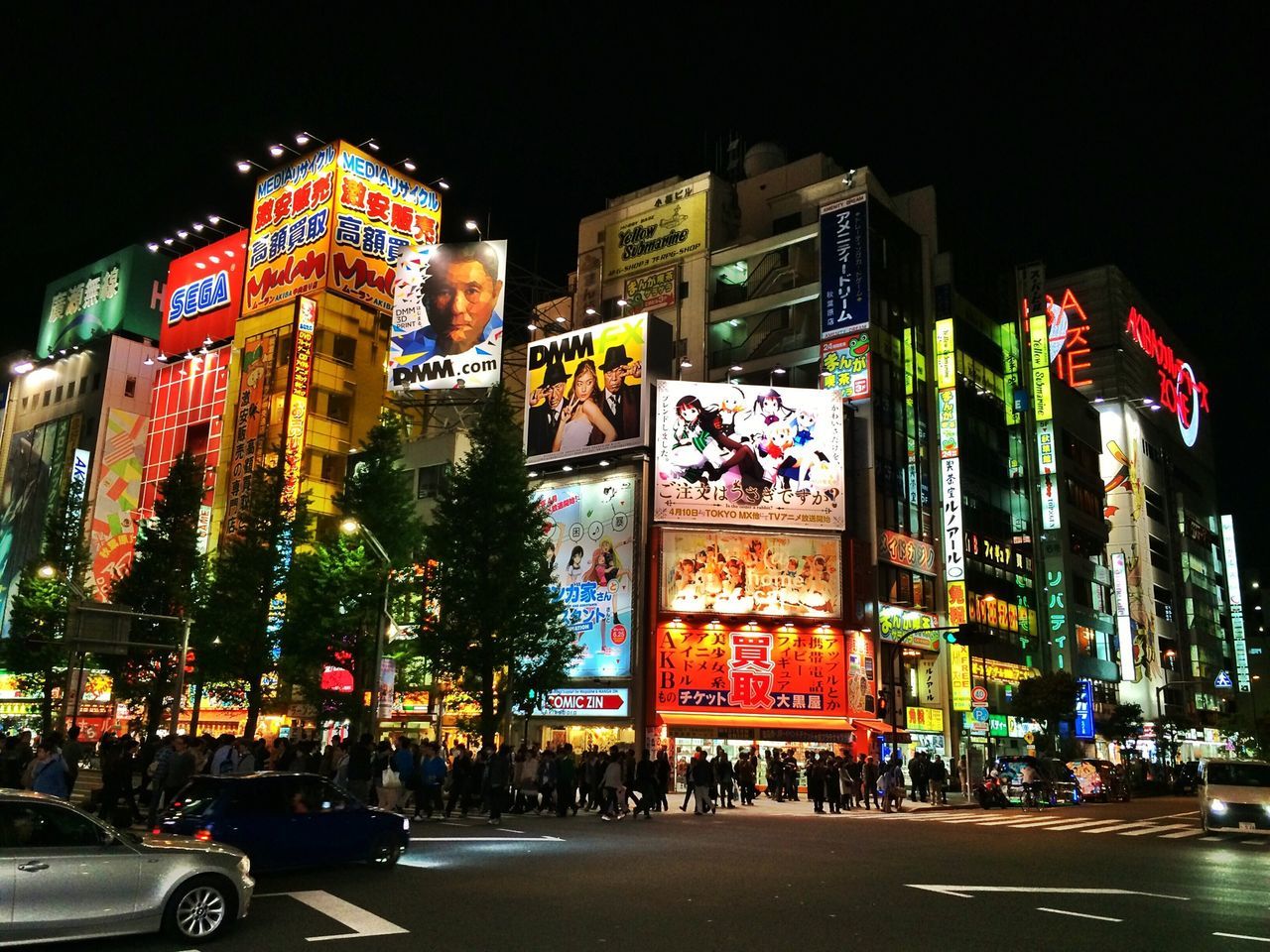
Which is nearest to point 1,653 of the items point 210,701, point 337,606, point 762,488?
point 210,701

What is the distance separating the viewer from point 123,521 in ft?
193

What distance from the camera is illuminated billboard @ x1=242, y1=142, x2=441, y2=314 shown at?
52.3 m

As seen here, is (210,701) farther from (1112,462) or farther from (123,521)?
(1112,462)

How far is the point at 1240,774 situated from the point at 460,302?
34532 millimetres

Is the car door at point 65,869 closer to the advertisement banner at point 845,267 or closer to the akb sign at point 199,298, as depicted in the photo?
the advertisement banner at point 845,267

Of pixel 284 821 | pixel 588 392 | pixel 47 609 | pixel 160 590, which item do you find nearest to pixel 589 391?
pixel 588 392

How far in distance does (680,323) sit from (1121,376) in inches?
1740

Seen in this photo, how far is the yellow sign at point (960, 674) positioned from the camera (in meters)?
46.9

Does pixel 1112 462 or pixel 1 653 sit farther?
pixel 1112 462

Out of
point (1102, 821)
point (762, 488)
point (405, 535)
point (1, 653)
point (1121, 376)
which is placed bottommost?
point (1102, 821)

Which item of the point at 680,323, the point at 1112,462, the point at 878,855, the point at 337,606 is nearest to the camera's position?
the point at 878,855

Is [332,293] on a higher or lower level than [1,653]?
higher

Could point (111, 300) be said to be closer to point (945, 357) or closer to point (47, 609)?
point (47, 609)

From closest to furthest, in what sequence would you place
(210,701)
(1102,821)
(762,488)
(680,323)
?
(1102,821)
(762,488)
(210,701)
(680,323)
